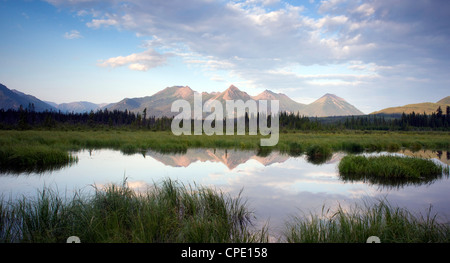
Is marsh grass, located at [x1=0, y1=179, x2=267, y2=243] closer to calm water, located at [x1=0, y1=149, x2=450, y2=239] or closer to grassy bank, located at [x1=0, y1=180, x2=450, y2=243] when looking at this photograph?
grassy bank, located at [x1=0, y1=180, x2=450, y2=243]

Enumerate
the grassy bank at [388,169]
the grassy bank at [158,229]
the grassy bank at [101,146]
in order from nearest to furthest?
the grassy bank at [158,229] → the grassy bank at [388,169] → the grassy bank at [101,146]

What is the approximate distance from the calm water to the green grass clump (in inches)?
36.5

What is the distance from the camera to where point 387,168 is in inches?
632

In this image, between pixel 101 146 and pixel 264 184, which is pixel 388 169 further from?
pixel 101 146

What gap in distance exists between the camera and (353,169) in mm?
17344

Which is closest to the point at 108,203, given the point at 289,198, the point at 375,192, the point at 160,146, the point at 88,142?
the point at 289,198

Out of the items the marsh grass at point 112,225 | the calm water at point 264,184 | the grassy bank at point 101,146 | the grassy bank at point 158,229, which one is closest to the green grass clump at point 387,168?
the calm water at point 264,184

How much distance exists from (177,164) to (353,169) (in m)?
13.1

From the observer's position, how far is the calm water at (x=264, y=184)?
10648 mm

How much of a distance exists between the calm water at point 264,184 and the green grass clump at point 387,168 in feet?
3.04

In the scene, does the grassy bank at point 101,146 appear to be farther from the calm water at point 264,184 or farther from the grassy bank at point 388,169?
the grassy bank at point 388,169

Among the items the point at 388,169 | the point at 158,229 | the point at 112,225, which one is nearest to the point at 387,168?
the point at 388,169

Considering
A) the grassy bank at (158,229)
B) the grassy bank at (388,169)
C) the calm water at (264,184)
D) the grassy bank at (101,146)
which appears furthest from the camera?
the grassy bank at (101,146)
